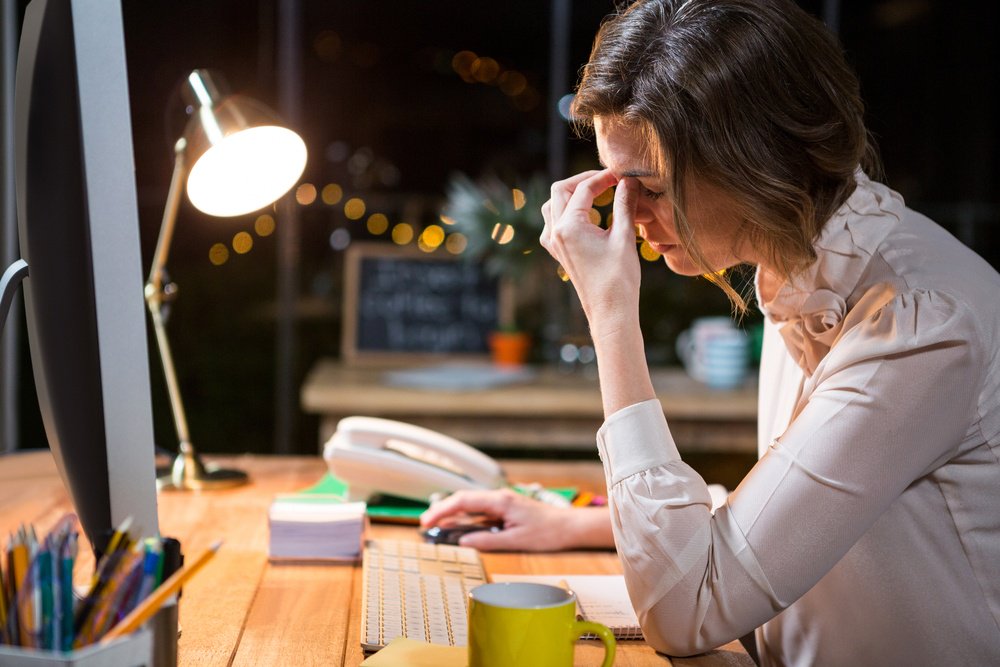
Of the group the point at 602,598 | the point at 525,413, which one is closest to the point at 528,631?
the point at 602,598

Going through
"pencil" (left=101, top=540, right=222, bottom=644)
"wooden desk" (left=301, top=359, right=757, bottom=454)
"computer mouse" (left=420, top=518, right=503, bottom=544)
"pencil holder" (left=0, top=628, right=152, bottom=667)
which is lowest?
"wooden desk" (left=301, top=359, right=757, bottom=454)

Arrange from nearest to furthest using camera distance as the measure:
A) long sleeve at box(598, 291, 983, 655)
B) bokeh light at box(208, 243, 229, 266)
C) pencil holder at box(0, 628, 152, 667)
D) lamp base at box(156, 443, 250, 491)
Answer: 1. pencil holder at box(0, 628, 152, 667)
2. long sleeve at box(598, 291, 983, 655)
3. lamp base at box(156, 443, 250, 491)
4. bokeh light at box(208, 243, 229, 266)

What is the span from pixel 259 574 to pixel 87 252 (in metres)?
0.64

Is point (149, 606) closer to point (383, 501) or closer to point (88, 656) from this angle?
point (88, 656)

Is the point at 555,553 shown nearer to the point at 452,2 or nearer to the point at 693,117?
the point at 693,117

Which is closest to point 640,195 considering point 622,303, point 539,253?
point 622,303

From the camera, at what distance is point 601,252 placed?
46.8 inches

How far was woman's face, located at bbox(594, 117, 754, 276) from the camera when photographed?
1.15 m

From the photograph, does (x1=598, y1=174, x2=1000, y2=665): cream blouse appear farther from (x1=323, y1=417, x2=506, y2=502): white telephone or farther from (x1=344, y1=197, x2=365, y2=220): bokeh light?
(x1=344, y1=197, x2=365, y2=220): bokeh light

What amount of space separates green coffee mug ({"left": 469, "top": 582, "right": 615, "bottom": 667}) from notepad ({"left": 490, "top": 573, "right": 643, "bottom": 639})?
0.81ft

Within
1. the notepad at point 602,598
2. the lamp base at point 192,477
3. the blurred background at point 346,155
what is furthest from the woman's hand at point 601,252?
the blurred background at point 346,155

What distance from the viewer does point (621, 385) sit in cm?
114

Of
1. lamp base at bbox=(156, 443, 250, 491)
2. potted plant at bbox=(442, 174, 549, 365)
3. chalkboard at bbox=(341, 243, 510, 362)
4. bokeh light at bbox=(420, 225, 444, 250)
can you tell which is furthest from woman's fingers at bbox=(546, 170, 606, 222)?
bokeh light at bbox=(420, 225, 444, 250)

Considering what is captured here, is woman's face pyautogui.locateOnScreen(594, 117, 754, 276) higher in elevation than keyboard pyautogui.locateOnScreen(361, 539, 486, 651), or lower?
higher
